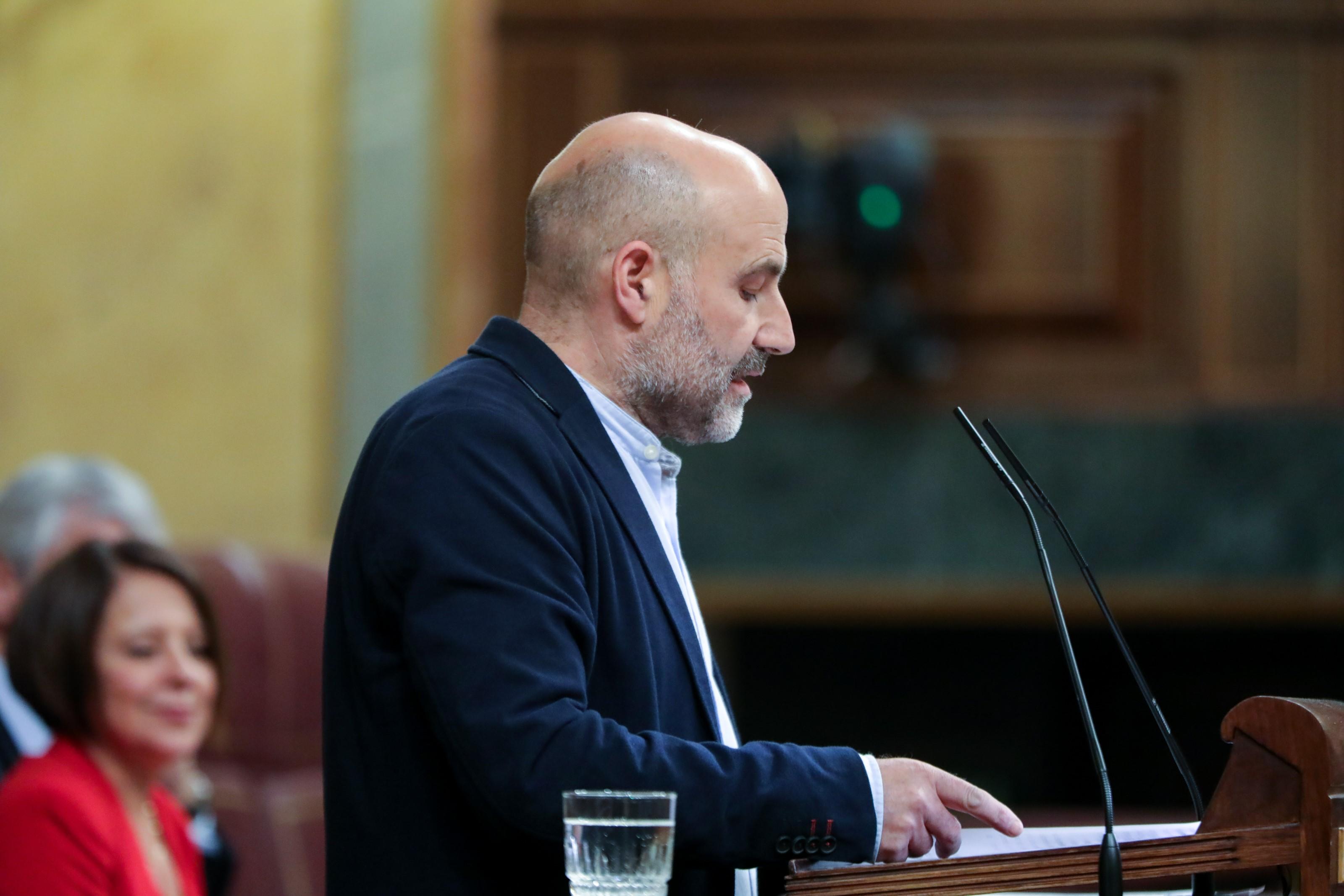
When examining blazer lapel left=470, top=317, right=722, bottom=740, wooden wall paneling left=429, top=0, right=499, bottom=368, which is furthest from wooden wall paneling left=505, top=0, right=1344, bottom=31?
blazer lapel left=470, top=317, right=722, bottom=740

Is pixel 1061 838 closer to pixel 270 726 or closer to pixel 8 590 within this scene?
pixel 8 590

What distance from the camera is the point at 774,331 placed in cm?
184

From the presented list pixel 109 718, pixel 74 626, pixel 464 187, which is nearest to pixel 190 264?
pixel 464 187

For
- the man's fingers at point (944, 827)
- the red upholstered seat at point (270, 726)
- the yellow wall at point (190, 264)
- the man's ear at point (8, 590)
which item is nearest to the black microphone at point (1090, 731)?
the man's fingers at point (944, 827)

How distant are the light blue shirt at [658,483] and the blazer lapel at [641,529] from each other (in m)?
0.01

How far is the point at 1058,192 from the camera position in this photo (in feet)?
18.2

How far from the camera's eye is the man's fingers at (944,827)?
151 cm

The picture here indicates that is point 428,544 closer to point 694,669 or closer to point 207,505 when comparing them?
point 694,669

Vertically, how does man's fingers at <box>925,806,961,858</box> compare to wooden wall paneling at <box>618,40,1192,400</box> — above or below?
below

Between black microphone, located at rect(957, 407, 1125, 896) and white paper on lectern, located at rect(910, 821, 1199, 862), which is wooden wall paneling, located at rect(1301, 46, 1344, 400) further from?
white paper on lectern, located at rect(910, 821, 1199, 862)

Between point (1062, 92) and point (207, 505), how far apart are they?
2.97 meters

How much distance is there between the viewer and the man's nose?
1.84 m

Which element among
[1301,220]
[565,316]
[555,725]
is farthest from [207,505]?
[555,725]

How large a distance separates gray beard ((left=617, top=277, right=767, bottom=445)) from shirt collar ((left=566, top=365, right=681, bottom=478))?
18 millimetres
